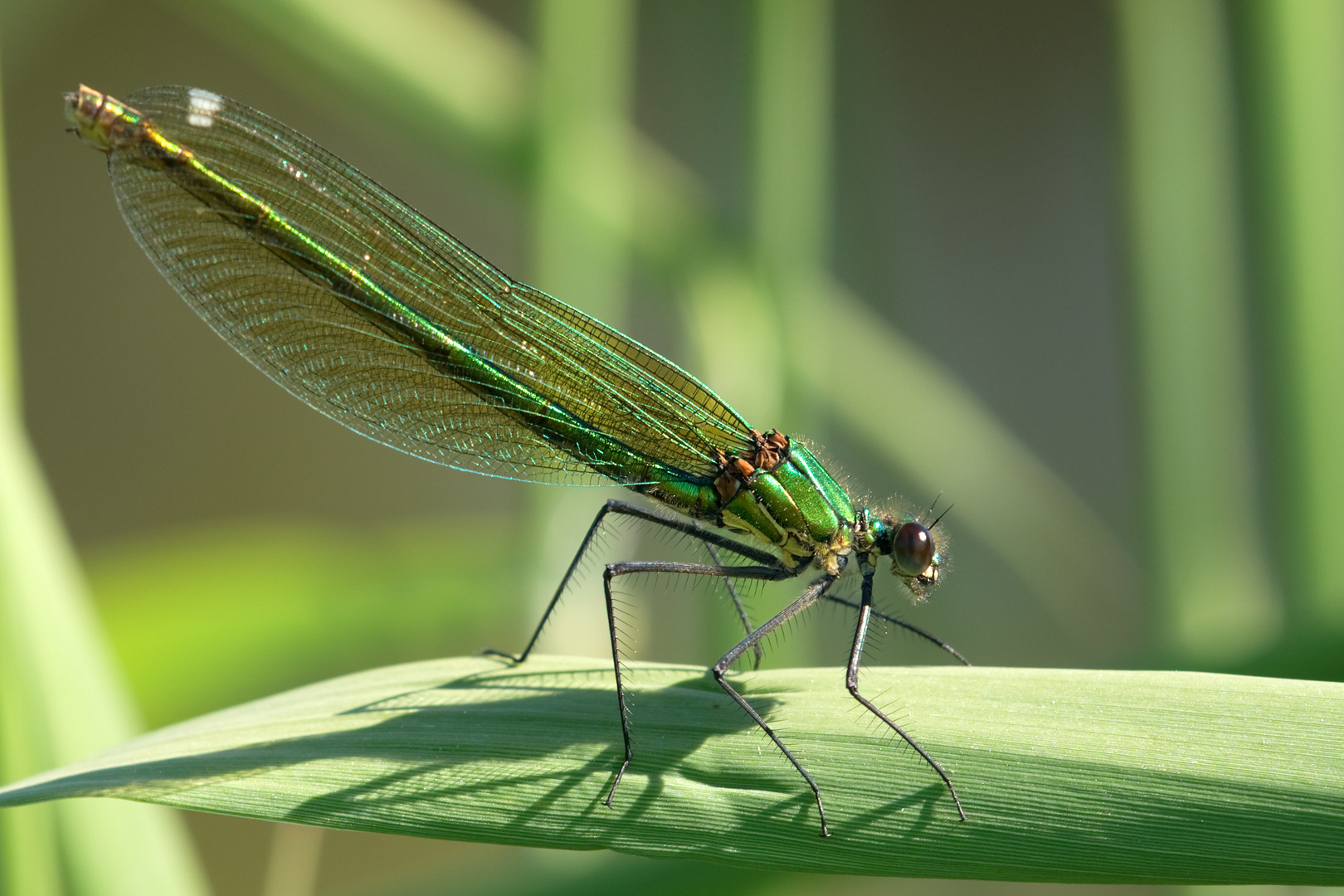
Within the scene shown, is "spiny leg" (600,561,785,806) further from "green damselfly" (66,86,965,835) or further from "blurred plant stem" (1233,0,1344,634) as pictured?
"blurred plant stem" (1233,0,1344,634)

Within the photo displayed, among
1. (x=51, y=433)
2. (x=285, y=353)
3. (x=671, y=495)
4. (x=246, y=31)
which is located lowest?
(x=51, y=433)

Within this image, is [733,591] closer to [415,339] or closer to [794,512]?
[794,512]

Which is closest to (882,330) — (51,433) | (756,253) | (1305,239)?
(756,253)

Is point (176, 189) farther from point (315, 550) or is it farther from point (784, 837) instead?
point (784, 837)

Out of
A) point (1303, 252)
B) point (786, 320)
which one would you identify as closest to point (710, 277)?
point (786, 320)

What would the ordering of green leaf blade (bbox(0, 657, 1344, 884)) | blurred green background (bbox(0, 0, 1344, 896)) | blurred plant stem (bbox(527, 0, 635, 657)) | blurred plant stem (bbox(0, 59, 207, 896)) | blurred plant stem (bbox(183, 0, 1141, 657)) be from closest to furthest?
1. green leaf blade (bbox(0, 657, 1344, 884))
2. blurred plant stem (bbox(0, 59, 207, 896))
3. blurred green background (bbox(0, 0, 1344, 896))
4. blurred plant stem (bbox(183, 0, 1141, 657))
5. blurred plant stem (bbox(527, 0, 635, 657))

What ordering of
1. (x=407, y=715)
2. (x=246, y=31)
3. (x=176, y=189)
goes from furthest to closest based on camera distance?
1. (x=246, y=31)
2. (x=176, y=189)
3. (x=407, y=715)

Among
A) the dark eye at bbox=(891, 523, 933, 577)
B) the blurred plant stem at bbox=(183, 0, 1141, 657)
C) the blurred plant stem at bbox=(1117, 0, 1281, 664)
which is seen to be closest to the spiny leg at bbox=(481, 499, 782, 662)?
the dark eye at bbox=(891, 523, 933, 577)
